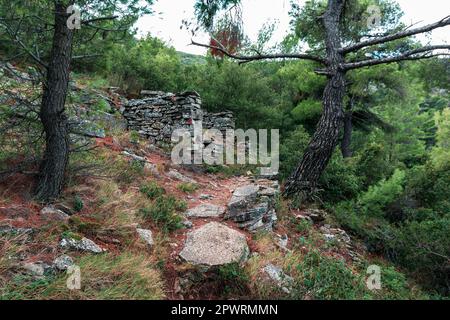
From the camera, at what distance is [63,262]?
2.81 m

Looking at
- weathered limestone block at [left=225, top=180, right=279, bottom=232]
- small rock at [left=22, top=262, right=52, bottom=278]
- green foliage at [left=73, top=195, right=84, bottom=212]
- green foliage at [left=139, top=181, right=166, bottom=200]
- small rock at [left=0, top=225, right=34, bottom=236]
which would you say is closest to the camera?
small rock at [left=22, top=262, right=52, bottom=278]

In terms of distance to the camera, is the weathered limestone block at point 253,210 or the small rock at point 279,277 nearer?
the small rock at point 279,277

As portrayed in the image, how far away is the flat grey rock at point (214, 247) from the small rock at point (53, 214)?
1.43 meters

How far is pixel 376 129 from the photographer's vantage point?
14484mm

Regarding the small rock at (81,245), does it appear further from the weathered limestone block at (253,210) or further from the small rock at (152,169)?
the small rock at (152,169)

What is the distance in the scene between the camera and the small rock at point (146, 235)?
142 inches

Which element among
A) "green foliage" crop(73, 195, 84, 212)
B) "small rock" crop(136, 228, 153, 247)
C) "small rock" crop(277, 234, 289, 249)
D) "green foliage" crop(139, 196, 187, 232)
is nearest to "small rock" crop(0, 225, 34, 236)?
"green foliage" crop(73, 195, 84, 212)

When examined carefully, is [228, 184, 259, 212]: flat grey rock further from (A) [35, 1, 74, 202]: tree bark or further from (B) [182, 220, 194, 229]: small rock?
(A) [35, 1, 74, 202]: tree bark

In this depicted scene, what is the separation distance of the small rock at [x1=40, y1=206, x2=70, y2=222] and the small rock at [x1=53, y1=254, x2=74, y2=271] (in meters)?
0.67

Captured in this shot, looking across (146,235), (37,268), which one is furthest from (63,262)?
(146,235)

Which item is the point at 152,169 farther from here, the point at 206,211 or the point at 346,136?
the point at 346,136

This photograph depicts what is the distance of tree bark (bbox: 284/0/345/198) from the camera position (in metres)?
5.96

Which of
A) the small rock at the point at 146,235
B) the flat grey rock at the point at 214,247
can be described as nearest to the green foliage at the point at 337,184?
the flat grey rock at the point at 214,247
